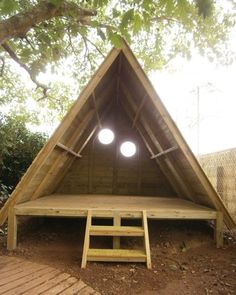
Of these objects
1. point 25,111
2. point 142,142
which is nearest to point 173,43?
point 142,142

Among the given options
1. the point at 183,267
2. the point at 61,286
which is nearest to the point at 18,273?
the point at 61,286

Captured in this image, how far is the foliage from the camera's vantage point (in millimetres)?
7797

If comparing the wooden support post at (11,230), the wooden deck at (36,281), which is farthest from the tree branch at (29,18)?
the wooden deck at (36,281)

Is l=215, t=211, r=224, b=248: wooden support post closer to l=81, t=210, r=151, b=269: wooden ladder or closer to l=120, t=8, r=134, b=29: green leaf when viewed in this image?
l=81, t=210, r=151, b=269: wooden ladder

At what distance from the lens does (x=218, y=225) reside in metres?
4.98

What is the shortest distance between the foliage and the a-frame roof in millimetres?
1450

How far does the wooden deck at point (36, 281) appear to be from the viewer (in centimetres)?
304

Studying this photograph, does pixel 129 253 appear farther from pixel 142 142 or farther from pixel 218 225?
pixel 142 142

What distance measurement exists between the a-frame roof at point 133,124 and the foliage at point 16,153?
145cm

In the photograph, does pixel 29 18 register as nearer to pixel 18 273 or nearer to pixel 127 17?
pixel 127 17

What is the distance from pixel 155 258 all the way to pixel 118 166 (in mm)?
3756

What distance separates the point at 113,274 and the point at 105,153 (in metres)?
4.51

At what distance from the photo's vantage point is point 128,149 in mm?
8094

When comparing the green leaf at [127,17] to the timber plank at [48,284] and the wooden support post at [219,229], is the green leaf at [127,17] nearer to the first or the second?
the timber plank at [48,284]
